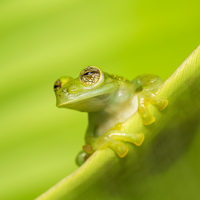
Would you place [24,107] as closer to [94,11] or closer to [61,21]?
[61,21]

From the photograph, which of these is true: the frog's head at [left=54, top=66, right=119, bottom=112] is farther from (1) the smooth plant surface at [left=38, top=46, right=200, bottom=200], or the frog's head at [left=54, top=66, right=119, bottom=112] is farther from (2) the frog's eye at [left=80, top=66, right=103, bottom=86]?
(1) the smooth plant surface at [left=38, top=46, right=200, bottom=200]

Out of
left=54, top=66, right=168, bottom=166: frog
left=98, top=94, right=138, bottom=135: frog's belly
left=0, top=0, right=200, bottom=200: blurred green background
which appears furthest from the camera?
left=98, top=94, right=138, bottom=135: frog's belly

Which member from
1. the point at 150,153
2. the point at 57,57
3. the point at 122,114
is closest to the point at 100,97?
the point at 122,114

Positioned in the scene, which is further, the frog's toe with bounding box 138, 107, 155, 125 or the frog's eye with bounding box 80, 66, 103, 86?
the frog's eye with bounding box 80, 66, 103, 86

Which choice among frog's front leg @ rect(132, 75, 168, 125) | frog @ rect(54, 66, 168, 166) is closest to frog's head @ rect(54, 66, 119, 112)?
frog @ rect(54, 66, 168, 166)

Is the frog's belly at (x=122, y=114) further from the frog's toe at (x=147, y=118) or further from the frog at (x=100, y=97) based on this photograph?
the frog's toe at (x=147, y=118)

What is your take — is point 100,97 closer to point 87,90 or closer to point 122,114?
point 87,90

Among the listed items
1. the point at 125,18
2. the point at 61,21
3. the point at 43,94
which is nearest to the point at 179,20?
the point at 125,18
